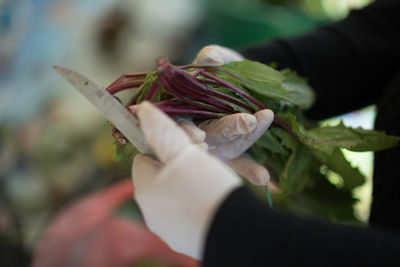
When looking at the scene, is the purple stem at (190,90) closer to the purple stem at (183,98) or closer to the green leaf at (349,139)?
the purple stem at (183,98)

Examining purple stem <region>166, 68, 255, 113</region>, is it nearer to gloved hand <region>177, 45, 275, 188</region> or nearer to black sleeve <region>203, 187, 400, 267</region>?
gloved hand <region>177, 45, 275, 188</region>

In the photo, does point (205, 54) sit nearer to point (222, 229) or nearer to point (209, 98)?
point (209, 98)

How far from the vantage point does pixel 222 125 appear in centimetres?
43

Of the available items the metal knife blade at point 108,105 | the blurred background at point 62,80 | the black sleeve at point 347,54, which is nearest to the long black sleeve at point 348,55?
the black sleeve at point 347,54

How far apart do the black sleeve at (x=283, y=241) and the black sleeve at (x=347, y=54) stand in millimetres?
426

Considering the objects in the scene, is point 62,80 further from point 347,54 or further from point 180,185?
point 180,185

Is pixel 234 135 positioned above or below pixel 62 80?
above

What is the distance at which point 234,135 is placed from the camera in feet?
1.39

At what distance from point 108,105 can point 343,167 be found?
1.30ft

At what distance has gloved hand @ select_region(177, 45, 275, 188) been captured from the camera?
0.41 m

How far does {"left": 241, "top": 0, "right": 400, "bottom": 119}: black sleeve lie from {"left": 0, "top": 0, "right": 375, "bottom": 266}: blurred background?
0.60 meters

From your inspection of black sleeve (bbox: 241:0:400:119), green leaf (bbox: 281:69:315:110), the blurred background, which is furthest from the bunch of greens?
the blurred background

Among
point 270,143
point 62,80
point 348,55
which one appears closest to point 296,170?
point 270,143

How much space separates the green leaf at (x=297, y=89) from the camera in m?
0.54
